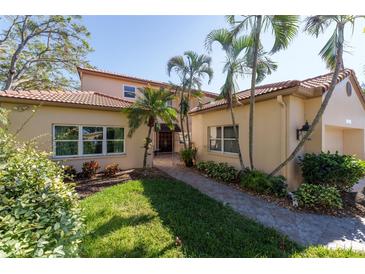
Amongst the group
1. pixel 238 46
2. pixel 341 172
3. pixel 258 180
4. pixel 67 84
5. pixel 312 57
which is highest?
pixel 67 84

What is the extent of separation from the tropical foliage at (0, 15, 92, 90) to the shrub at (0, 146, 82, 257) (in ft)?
57.4

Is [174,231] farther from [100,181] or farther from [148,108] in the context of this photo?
[148,108]

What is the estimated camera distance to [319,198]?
20.0ft

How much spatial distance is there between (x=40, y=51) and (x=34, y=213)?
2225 centimetres

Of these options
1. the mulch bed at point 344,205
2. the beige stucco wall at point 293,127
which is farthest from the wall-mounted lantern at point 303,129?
the mulch bed at point 344,205

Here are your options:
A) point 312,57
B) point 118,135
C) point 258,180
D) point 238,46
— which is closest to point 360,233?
point 258,180

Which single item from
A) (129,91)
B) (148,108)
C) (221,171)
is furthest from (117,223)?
(129,91)

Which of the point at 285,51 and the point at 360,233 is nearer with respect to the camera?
the point at 360,233

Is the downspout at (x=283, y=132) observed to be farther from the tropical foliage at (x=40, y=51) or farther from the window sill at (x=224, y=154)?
the tropical foliage at (x=40, y=51)

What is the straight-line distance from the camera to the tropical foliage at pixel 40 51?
16.9 metres

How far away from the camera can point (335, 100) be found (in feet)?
29.4
